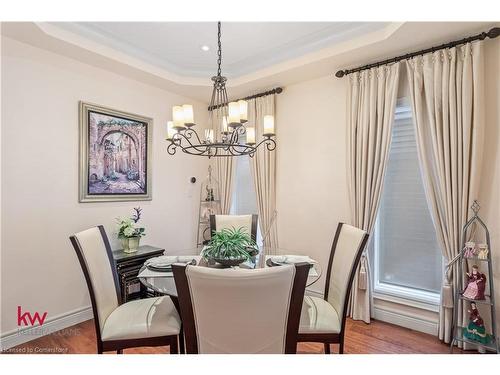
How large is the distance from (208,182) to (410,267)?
2.76 metres

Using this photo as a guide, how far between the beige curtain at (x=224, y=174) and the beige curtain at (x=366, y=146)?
1.67 m

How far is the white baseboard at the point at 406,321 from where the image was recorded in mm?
2438

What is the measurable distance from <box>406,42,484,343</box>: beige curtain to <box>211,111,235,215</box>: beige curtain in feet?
7.59

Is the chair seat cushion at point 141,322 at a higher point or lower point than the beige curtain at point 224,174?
lower

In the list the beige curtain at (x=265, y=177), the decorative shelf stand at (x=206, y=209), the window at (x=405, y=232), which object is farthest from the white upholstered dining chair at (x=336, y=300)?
the decorative shelf stand at (x=206, y=209)

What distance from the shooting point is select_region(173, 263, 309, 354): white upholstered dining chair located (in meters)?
1.12

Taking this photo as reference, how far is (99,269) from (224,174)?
2.36 m

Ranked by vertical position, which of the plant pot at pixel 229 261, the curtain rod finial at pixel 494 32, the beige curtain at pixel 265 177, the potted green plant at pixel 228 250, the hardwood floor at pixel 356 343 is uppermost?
the curtain rod finial at pixel 494 32

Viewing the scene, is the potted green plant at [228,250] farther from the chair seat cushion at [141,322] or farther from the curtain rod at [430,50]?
the curtain rod at [430,50]

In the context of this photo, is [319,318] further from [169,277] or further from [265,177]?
[265,177]

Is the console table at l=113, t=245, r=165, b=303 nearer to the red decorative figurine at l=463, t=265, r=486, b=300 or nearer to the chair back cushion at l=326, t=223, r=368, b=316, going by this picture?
the chair back cushion at l=326, t=223, r=368, b=316

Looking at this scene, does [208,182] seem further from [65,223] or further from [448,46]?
[448,46]

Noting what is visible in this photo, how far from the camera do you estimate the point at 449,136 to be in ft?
7.37

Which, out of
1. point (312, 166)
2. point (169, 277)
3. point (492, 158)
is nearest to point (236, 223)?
point (312, 166)
